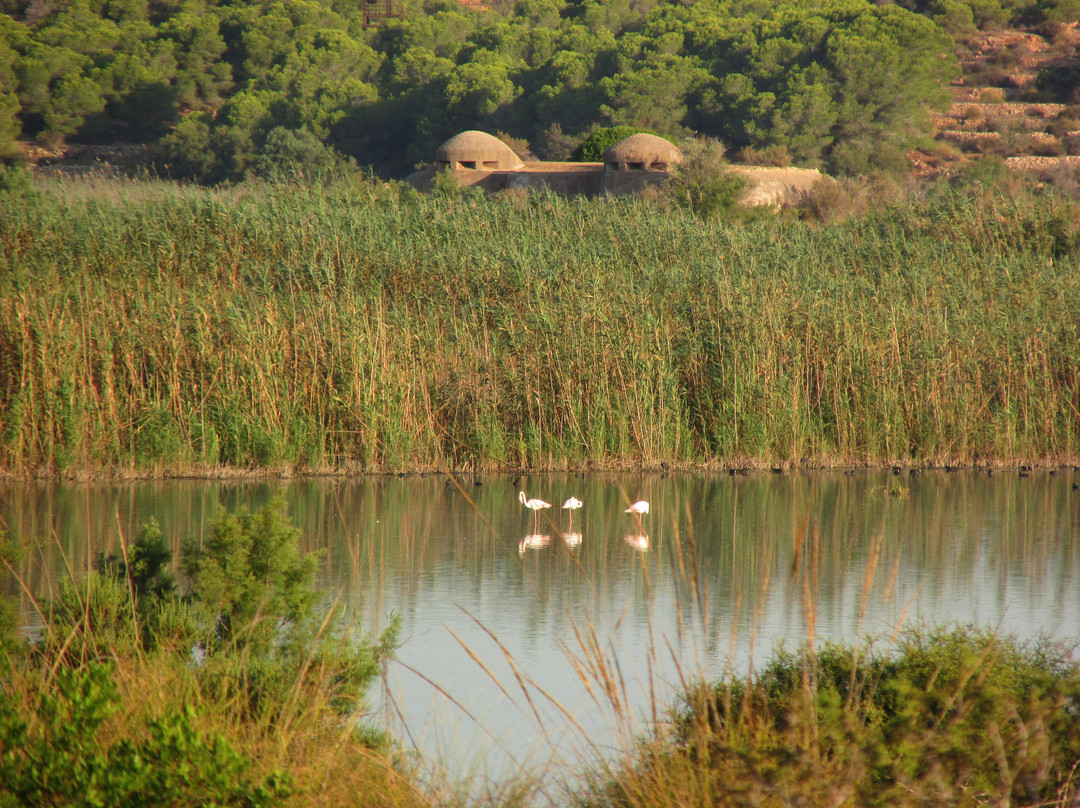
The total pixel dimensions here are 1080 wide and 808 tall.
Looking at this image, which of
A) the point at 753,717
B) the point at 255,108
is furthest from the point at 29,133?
the point at 753,717

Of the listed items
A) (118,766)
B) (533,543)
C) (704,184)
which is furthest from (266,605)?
(704,184)

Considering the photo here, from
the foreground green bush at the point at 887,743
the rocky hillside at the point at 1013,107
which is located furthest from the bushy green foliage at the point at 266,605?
the rocky hillside at the point at 1013,107

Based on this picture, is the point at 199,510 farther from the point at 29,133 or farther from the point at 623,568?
the point at 29,133

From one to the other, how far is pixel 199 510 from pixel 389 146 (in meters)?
46.7

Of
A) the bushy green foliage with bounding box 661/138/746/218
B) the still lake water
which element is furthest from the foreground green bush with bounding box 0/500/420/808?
the bushy green foliage with bounding box 661/138/746/218

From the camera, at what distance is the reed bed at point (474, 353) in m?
11.0

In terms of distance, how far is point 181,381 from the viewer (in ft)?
36.6

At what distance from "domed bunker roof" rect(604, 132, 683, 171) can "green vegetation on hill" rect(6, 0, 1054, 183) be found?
1407cm

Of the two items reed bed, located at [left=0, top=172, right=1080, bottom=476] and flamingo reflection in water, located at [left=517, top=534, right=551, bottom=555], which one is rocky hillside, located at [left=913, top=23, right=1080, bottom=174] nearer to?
reed bed, located at [left=0, top=172, right=1080, bottom=476]

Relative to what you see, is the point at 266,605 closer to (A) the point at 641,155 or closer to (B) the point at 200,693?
(B) the point at 200,693

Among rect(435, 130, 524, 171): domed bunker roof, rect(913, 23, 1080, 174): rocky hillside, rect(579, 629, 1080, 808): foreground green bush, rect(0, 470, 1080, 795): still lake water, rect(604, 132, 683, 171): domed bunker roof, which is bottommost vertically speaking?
rect(0, 470, 1080, 795): still lake water

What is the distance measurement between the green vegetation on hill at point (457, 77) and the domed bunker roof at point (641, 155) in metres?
14.1

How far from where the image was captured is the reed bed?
434 inches

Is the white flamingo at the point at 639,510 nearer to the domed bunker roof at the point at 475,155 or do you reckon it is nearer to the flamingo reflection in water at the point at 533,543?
the flamingo reflection in water at the point at 533,543
